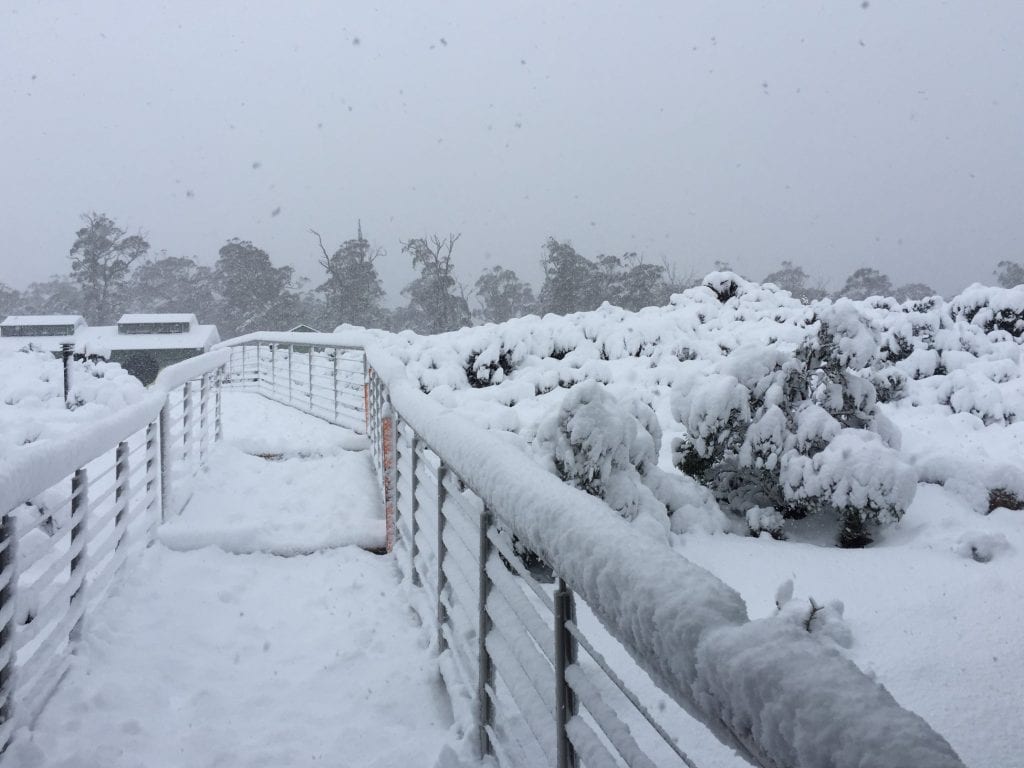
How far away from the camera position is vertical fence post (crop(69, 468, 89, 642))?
308 cm

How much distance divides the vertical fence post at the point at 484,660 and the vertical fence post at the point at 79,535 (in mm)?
2025

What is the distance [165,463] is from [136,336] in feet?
128

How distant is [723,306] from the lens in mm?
14039

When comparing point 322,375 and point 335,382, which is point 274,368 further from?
point 335,382

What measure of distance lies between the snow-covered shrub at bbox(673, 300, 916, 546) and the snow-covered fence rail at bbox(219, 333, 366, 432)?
4.64m

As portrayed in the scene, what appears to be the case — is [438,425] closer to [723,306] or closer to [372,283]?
[723,306]

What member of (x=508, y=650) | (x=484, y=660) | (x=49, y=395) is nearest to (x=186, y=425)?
(x=484, y=660)

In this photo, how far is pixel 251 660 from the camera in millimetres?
3299

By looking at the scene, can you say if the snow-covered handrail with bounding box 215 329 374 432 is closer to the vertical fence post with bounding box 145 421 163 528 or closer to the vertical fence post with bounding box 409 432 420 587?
the vertical fence post with bounding box 145 421 163 528

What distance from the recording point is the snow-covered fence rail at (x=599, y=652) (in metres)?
0.69

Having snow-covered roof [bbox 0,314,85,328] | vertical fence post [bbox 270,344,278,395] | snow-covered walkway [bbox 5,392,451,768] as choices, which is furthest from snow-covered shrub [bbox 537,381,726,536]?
snow-covered roof [bbox 0,314,85,328]

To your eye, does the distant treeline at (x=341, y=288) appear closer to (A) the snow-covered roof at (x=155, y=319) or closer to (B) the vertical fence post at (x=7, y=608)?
(A) the snow-covered roof at (x=155, y=319)

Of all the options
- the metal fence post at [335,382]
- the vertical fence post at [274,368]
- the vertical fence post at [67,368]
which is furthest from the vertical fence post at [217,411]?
the vertical fence post at [67,368]

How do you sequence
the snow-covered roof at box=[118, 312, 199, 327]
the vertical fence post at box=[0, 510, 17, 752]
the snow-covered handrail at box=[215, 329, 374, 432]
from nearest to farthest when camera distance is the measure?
the vertical fence post at box=[0, 510, 17, 752], the snow-covered handrail at box=[215, 329, 374, 432], the snow-covered roof at box=[118, 312, 199, 327]
